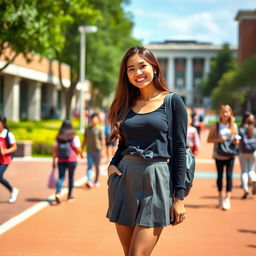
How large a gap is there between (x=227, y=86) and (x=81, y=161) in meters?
39.5

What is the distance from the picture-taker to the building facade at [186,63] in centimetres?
12975

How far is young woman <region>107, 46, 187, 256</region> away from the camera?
3283 mm

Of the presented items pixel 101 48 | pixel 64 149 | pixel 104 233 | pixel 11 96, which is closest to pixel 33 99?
pixel 11 96

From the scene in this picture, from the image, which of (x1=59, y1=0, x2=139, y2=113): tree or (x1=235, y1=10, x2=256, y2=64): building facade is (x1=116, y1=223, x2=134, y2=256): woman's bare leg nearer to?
(x1=59, y1=0, x2=139, y2=113): tree

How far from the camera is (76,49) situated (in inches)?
1451

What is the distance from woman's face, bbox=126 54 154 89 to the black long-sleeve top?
22 cm

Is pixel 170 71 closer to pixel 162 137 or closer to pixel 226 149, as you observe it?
pixel 226 149

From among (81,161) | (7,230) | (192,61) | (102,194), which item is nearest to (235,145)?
(102,194)

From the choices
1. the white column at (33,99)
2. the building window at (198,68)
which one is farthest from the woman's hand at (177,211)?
the building window at (198,68)

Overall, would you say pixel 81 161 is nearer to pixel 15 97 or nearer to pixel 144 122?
pixel 144 122


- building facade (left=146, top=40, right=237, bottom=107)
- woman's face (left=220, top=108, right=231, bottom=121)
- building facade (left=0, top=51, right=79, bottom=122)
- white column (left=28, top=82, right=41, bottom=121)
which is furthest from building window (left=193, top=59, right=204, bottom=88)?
woman's face (left=220, top=108, right=231, bottom=121)

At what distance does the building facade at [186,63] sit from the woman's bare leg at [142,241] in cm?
12632

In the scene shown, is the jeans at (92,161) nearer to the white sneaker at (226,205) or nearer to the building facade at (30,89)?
the white sneaker at (226,205)

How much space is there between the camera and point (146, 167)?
3340 millimetres
